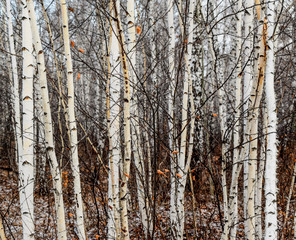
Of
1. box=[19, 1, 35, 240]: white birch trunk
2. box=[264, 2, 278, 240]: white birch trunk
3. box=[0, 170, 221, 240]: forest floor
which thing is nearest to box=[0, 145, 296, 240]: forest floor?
box=[0, 170, 221, 240]: forest floor

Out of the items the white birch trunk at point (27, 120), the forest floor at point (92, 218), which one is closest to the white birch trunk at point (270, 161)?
the forest floor at point (92, 218)

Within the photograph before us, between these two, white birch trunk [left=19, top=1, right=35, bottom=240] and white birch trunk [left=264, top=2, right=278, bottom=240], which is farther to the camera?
white birch trunk [left=19, top=1, right=35, bottom=240]

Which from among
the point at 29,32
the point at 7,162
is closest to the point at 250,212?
the point at 29,32

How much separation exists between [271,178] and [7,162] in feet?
34.7

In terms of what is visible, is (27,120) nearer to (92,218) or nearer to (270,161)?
(270,161)

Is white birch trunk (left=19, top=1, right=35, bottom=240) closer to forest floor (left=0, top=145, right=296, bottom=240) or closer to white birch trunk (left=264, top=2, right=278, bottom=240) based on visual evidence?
forest floor (left=0, top=145, right=296, bottom=240)

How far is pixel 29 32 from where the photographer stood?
264cm

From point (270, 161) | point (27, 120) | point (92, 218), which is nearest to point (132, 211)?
point (92, 218)

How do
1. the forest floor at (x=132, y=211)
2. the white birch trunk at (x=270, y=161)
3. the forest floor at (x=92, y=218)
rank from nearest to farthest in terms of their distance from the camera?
the white birch trunk at (x=270, y=161) < the forest floor at (x=92, y=218) < the forest floor at (x=132, y=211)

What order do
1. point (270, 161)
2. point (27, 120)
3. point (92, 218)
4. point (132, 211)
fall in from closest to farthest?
point (270, 161), point (27, 120), point (92, 218), point (132, 211)

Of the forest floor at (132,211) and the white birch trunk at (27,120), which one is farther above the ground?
the white birch trunk at (27,120)

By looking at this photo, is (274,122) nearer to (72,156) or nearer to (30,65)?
(72,156)

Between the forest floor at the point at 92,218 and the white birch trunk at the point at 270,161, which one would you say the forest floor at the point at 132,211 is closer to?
the forest floor at the point at 92,218

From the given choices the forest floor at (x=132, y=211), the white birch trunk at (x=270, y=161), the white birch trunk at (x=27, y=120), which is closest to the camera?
the white birch trunk at (x=270, y=161)
